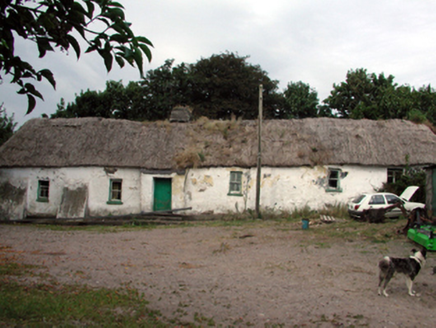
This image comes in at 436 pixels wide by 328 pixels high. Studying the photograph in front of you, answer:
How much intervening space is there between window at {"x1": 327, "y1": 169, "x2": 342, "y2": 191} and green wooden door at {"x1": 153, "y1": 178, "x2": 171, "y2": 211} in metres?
8.41

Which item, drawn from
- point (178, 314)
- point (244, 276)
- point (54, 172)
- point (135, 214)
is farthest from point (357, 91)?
point (178, 314)

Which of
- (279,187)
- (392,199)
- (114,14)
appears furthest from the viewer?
(279,187)

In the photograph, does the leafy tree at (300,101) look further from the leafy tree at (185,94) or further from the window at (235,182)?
the window at (235,182)

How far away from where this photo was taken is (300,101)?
37062 millimetres

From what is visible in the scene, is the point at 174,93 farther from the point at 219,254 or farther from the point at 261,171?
the point at 219,254

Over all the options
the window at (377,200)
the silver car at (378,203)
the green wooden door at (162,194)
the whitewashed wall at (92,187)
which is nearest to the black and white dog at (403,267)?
the silver car at (378,203)

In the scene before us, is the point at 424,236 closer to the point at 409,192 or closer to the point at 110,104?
the point at 409,192

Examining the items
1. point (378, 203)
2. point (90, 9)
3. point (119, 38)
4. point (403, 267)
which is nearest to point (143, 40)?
point (119, 38)

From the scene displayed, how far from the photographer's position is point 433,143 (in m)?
20.6

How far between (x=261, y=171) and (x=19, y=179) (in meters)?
13.4

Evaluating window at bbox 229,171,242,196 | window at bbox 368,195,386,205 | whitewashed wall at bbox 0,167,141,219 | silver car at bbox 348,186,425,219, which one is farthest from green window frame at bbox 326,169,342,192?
whitewashed wall at bbox 0,167,141,219

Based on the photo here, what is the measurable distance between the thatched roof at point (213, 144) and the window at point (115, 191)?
1.09 metres

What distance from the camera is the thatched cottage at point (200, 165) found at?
19.4m

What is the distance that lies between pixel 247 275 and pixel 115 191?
14.0 m
